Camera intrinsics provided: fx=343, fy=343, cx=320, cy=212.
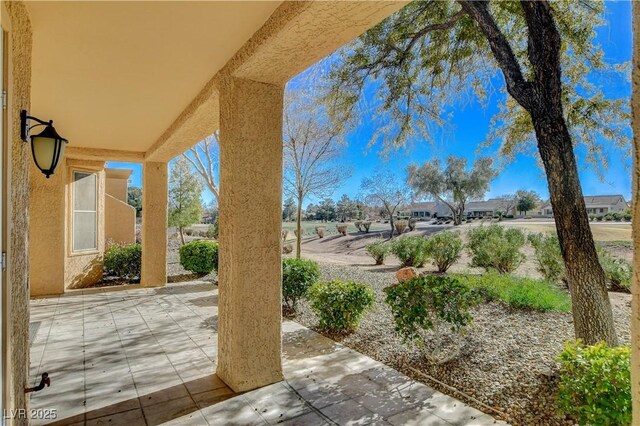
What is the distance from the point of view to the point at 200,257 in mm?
9070

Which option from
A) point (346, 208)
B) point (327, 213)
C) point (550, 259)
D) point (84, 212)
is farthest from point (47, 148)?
point (346, 208)

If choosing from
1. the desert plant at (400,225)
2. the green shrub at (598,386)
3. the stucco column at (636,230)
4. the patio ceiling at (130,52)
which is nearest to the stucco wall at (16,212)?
the patio ceiling at (130,52)

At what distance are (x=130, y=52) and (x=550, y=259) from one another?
870 cm

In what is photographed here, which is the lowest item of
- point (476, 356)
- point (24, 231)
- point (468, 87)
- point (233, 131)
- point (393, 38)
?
point (476, 356)

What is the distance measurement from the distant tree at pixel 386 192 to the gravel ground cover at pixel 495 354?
1382 cm

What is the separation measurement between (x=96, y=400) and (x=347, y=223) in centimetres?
2057

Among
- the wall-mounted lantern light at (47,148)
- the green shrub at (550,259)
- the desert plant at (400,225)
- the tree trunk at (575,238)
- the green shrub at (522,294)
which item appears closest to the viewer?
the wall-mounted lantern light at (47,148)

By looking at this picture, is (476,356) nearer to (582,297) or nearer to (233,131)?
(582,297)

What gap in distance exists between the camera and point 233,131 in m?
2.99

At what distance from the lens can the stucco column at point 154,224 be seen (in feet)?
25.0

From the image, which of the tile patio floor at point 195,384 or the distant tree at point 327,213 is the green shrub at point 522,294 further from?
the distant tree at point 327,213

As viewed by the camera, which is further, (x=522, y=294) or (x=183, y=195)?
(x=183, y=195)

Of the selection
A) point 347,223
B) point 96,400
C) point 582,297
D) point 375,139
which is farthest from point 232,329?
point 347,223

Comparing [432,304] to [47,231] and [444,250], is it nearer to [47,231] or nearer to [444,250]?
[444,250]
